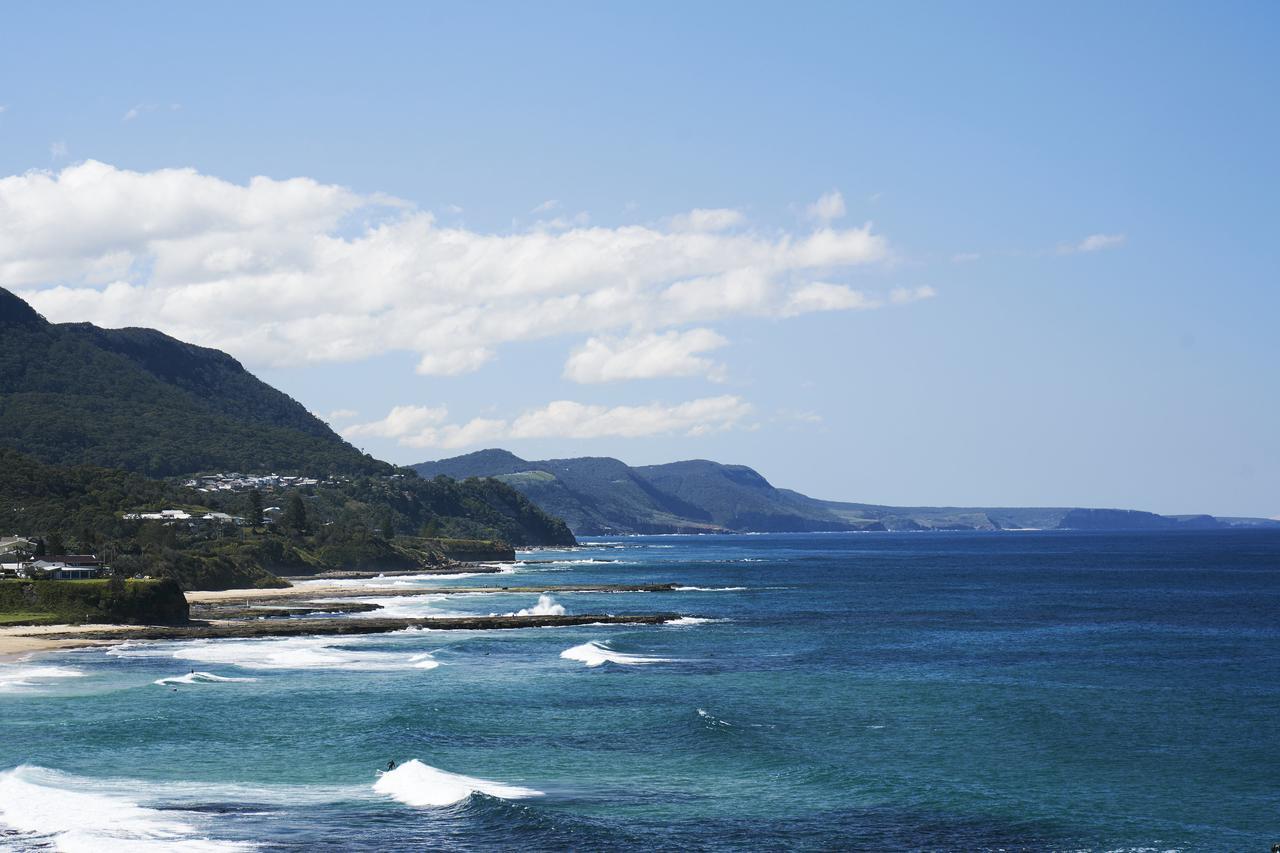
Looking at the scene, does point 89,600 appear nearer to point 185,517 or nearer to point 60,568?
point 60,568

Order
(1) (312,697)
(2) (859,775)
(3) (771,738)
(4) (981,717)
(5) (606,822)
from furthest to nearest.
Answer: (1) (312,697) → (4) (981,717) → (3) (771,738) → (2) (859,775) → (5) (606,822)

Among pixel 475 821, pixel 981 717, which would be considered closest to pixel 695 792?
pixel 475 821

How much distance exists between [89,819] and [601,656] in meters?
44.7

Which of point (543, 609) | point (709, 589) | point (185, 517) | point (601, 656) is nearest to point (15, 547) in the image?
point (185, 517)

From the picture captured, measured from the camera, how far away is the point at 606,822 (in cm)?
3750

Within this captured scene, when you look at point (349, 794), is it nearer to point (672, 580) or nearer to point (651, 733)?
point (651, 733)

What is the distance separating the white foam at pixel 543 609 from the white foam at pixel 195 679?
151 feet

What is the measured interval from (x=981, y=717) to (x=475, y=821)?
28260mm

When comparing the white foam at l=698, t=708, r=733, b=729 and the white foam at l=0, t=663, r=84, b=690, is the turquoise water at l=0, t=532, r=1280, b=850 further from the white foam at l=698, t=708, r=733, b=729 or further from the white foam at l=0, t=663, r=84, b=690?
the white foam at l=0, t=663, r=84, b=690

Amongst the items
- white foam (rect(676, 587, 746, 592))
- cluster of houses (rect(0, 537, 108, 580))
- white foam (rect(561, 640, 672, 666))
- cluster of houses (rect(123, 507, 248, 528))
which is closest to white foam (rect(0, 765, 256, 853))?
white foam (rect(561, 640, 672, 666))

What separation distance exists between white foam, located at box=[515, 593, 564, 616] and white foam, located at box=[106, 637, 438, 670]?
2575 cm

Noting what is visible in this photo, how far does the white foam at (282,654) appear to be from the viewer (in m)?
75.6

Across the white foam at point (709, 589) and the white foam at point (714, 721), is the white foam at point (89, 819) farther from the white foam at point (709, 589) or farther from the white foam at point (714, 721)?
the white foam at point (709, 589)

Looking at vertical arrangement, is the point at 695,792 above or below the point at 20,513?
below
